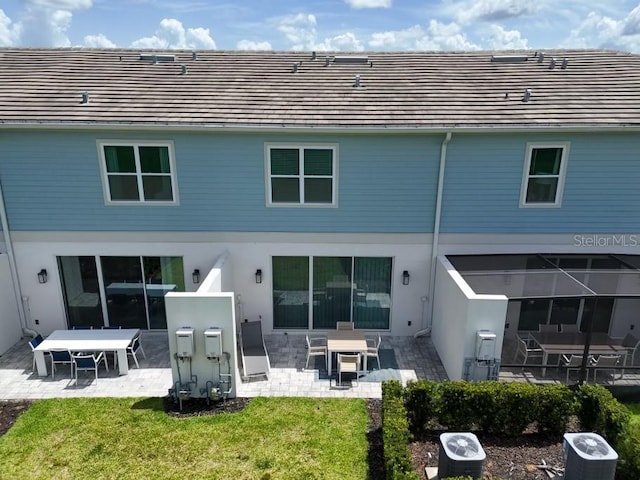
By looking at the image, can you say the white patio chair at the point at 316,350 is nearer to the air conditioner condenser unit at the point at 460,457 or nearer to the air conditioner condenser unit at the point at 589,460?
the air conditioner condenser unit at the point at 460,457

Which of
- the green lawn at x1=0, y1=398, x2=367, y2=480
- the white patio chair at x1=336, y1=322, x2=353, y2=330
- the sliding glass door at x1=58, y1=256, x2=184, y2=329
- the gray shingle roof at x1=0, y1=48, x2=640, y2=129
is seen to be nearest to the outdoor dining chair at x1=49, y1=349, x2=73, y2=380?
the green lawn at x1=0, y1=398, x2=367, y2=480

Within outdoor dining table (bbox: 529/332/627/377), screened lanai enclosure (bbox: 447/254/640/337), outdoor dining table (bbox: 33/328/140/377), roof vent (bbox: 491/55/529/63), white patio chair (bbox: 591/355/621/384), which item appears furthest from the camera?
roof vent (bbox: 491/55/529/63)

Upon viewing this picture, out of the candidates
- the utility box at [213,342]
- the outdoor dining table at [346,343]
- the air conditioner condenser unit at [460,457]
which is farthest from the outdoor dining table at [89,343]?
the air conditioner condenser unit at [460,457]

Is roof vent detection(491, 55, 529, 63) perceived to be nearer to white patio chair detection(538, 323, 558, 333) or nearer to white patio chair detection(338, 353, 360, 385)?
white patio chair detection(538, 323, 558, 333)

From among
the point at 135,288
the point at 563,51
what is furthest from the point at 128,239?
the point at 563,51

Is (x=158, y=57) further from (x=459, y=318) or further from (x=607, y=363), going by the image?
(x=607, y=363)

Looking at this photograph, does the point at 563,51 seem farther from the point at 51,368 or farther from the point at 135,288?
the point at 51,368
